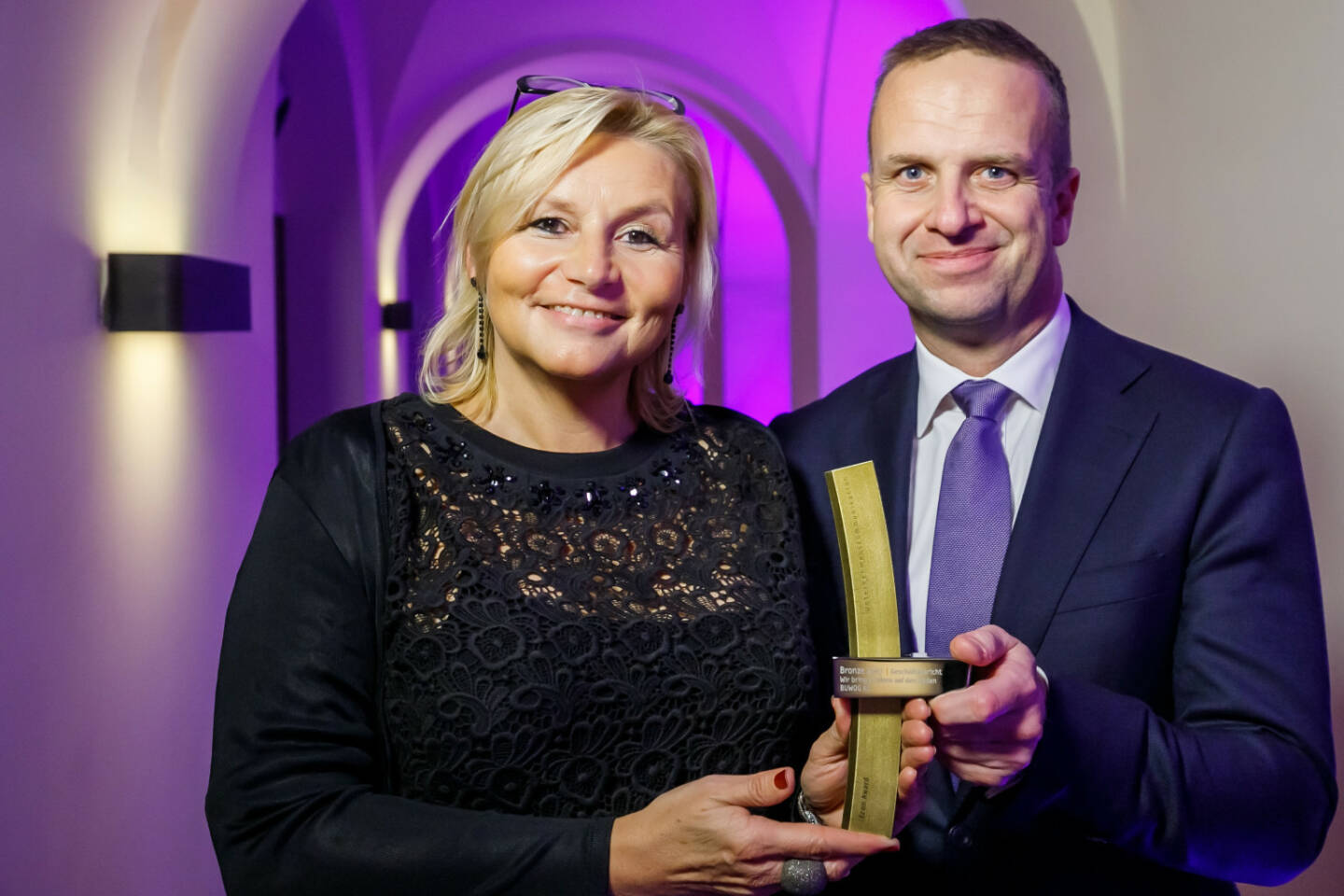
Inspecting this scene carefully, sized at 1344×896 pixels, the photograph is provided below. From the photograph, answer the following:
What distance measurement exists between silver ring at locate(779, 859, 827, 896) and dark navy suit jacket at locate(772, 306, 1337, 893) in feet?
1.04

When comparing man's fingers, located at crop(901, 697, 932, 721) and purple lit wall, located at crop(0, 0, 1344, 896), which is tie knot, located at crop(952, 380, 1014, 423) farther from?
man's fingers, located at crop(901, 697, 932, 721)

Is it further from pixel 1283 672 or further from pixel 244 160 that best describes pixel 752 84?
pixel 1283 672

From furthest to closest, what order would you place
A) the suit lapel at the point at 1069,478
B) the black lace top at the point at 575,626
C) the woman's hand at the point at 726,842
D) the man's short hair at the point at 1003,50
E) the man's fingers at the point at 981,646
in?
the man's short hair at the point at 1003,50 < the suit lapel at the point at 1069,478 < the black lace top at the point at 575,626 < the woman's hand at the point at 726,842 < the man's fingers at the point at 981,646

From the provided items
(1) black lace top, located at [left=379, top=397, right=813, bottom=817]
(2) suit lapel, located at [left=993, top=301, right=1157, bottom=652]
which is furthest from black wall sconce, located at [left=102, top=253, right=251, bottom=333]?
(2) suit lapel, located at [left=993, top=301, right=1157, bottom=652]

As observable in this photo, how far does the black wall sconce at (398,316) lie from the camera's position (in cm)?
957

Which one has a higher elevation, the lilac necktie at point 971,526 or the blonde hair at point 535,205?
the blonde hair at point 535,205

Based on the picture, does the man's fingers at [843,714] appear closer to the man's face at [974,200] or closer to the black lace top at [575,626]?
the black lace top at [575,626]

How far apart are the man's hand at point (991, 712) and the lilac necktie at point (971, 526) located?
1.40 ft

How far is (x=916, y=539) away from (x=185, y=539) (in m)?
2.76

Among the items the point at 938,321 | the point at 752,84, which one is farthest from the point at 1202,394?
the point at 752,84

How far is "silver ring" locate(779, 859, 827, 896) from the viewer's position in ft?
5.39

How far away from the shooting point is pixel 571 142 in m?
2.04

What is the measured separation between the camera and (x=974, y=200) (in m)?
2.12

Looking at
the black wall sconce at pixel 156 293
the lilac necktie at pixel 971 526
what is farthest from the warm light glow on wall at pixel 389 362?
the lilac necktie at pixel 971 526
